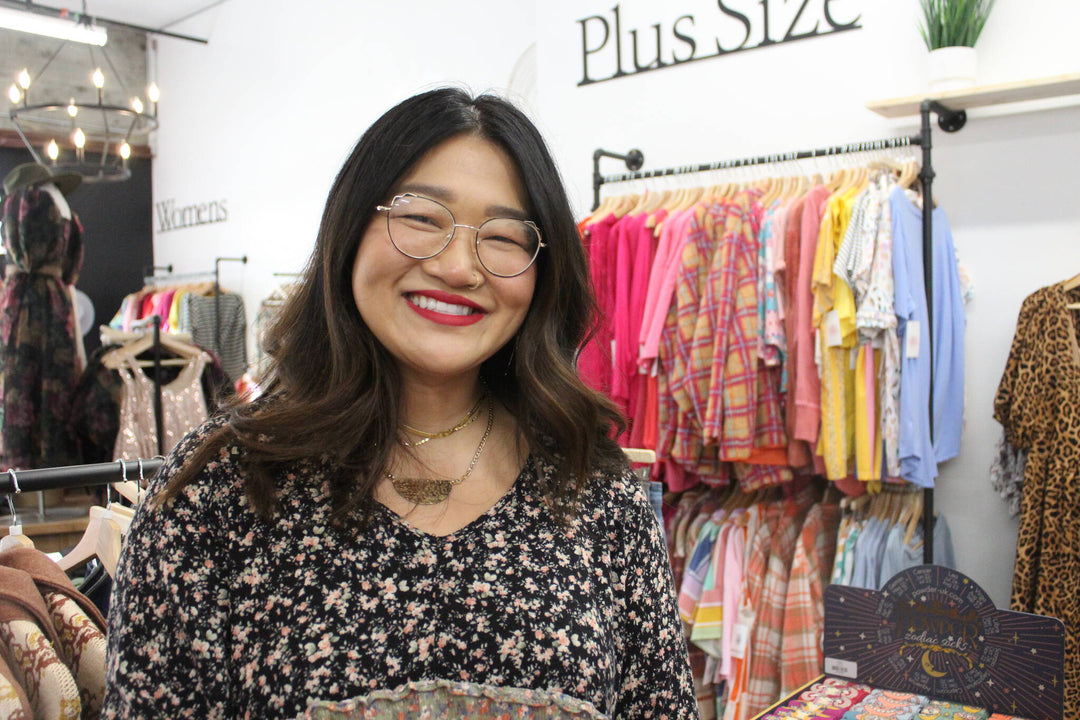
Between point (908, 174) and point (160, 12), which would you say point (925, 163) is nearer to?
point (908, 174)

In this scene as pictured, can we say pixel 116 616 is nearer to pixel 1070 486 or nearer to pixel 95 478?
pixel 95 478

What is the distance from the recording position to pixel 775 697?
319 cm

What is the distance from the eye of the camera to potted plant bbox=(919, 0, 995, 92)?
10.2ft

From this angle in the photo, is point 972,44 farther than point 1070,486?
Yes

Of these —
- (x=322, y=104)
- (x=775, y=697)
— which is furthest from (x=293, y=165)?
(x=775, y=697)

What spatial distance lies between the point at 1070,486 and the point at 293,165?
18.8ft

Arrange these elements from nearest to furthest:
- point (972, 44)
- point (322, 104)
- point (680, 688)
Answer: point (680, 688) → point (972, 44) → point (322, 104)

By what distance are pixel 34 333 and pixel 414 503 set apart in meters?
3.50

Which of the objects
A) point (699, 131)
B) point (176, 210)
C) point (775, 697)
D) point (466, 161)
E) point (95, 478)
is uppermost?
point (176, 210)

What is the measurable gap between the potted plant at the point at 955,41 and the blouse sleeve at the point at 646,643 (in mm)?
2460

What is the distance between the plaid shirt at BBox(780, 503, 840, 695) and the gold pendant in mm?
2200

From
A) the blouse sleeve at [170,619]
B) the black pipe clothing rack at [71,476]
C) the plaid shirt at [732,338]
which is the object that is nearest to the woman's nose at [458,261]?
the blouse sleeve at [170,619]

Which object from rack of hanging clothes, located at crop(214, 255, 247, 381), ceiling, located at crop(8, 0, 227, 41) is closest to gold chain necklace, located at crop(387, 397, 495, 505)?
rack of hanging clothes, located at crop(214, 255, 247, 381)

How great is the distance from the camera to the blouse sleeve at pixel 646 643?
1.31 metres
